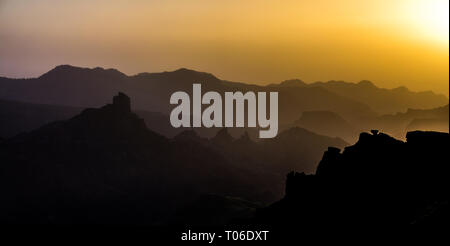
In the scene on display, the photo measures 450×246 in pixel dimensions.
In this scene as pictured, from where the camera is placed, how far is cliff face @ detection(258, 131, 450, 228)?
61531 mm

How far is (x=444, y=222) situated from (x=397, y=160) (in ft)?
128

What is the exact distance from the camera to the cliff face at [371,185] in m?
61.5

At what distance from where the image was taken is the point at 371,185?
72.6 metres

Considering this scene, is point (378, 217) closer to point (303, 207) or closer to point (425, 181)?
point (425, 181)

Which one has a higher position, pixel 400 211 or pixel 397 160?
pixel 397 160

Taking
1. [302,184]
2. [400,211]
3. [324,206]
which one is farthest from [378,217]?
[302,184]


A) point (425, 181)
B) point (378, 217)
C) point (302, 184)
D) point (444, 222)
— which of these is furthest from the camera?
point (302, 184)

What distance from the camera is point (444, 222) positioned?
36.6m
